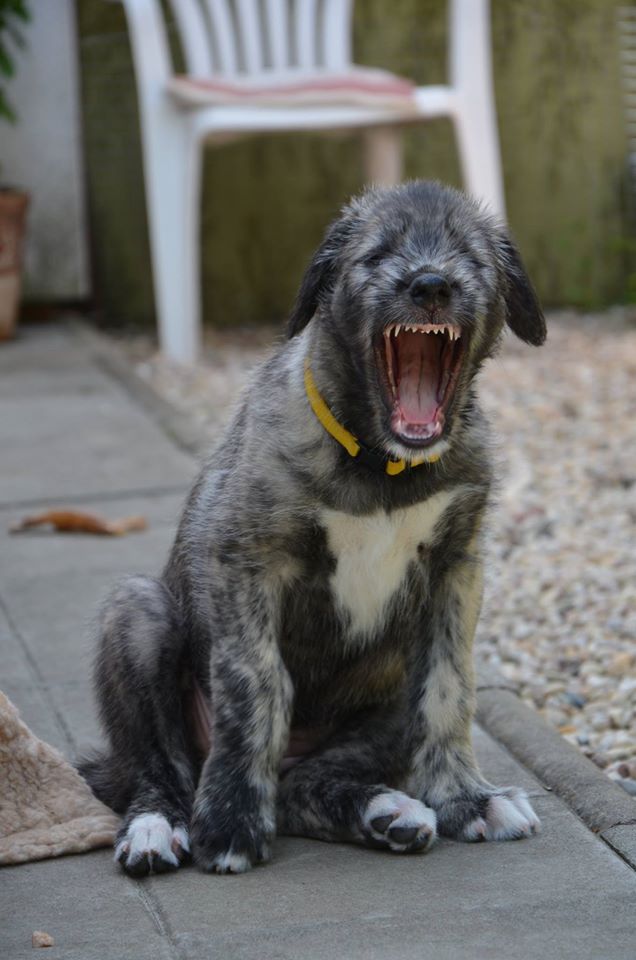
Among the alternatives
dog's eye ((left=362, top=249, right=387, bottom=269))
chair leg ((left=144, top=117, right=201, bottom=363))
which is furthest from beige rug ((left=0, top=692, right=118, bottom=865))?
chair leg ((left=144, top=117, right=201, bottom=363))

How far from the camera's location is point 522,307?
3.65 m

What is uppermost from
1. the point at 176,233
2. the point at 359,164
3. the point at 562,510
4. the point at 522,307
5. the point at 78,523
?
the point at 522,307

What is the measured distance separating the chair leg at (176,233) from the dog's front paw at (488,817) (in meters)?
5.33

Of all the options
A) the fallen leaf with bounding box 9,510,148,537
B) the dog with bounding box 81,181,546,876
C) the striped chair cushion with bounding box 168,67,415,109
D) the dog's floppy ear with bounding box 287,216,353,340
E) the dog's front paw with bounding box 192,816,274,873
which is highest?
the dog's floppy ear with bounding box 287,216,353,340

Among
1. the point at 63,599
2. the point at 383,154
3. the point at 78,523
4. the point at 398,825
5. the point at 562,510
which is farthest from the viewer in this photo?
the point at 383,154

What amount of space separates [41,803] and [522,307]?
157cm

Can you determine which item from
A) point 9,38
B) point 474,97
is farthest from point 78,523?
point 9,38

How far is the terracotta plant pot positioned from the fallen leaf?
3.24m

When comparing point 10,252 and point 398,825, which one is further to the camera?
point 10,252

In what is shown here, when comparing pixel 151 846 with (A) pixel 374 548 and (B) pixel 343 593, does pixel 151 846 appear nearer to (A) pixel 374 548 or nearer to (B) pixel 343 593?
(B) pixel 343 593

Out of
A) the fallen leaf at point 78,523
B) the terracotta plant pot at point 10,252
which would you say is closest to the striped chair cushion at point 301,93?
the terracotta plant pot at point 10,252

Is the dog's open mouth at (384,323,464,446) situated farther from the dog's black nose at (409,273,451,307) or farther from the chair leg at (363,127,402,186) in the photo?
the chair leg at (363,127,402,186)

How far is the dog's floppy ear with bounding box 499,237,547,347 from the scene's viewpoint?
3.64m

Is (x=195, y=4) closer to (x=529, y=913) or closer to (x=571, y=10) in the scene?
(x=571, y=10)
